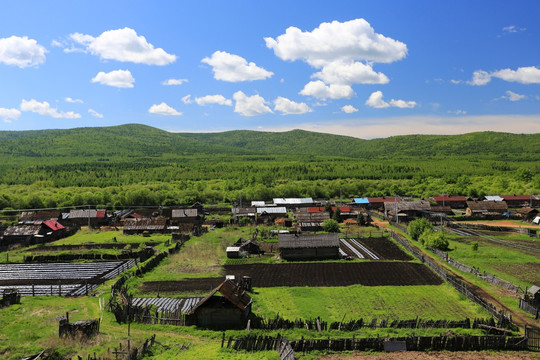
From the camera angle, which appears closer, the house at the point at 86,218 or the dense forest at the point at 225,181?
the house at the point at 86,218

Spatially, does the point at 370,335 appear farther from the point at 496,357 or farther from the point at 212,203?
A: the point at 212,203

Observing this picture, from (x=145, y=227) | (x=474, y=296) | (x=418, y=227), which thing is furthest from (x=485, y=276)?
(x=145, y=227)

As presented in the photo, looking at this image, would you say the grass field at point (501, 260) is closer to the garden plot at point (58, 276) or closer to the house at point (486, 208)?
the house at point (486, 208)

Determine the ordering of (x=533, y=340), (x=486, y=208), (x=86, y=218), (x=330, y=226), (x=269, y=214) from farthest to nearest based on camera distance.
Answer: (x=486, y=208), (x=269, y=214), (x=86, y=218), (x=330, y=226), (x=533, y=340)

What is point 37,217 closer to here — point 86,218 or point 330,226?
point 86,218

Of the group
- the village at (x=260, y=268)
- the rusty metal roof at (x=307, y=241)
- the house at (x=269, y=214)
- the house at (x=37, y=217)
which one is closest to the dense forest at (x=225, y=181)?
the house at (x=37, y=217)

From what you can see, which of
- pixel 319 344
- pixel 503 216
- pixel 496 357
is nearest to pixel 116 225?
pixel 319 344
